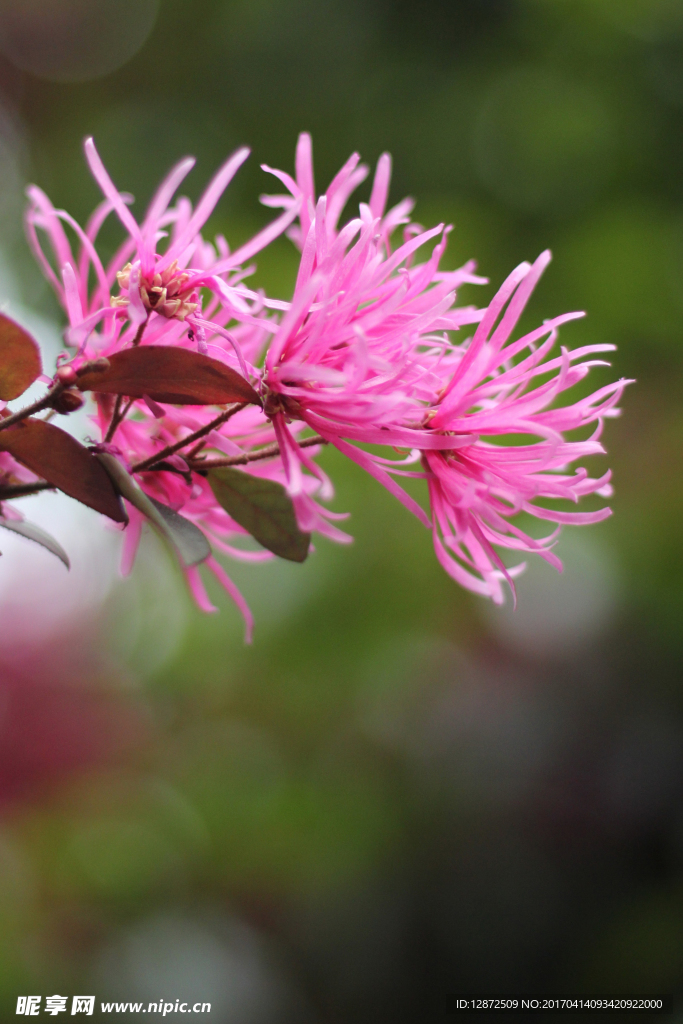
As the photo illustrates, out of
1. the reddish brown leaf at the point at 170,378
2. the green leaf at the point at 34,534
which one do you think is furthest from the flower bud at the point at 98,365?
the green leaf at the point at 34,534

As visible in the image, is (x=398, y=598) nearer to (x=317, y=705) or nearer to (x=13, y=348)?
(x=317, y=705)

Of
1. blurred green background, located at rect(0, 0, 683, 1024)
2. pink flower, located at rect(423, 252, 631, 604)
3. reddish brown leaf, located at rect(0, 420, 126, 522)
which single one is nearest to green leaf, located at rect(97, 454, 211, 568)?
reddish brown leaf, located at rect(0, 420, 126, 522)

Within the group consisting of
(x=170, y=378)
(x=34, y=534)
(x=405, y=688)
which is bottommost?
(x=405, y=688)

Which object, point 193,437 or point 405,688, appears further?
point 405,688

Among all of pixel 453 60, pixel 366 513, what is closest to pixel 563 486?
pixel 366 513

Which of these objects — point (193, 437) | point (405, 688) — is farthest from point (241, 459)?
point (405, 688)

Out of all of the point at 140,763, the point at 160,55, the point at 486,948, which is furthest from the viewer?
the point at 160,55

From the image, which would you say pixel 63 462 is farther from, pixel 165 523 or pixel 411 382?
pixel 411 382
